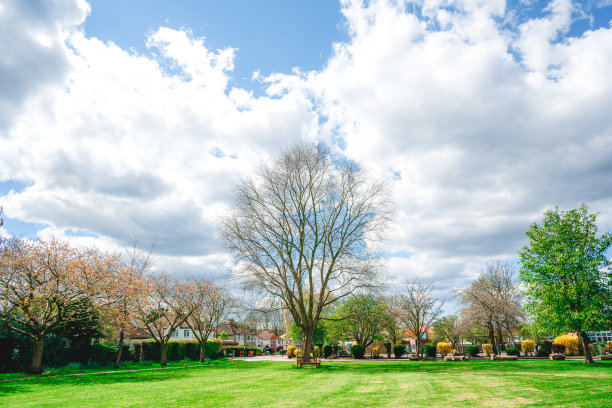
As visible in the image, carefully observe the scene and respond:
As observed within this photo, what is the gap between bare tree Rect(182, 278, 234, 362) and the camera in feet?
117

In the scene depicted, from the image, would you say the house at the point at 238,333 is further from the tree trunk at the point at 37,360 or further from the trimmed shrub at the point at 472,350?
the tree trunk at the point at 37,360

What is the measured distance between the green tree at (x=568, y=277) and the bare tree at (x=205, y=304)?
27.8m

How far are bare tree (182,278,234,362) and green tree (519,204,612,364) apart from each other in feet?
91.1

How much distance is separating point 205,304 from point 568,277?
3308 centimetres

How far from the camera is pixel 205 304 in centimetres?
3931

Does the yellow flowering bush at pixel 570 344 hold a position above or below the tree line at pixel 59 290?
below

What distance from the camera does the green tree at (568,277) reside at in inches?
896

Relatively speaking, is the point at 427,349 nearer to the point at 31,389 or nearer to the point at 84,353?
the point at 84,353

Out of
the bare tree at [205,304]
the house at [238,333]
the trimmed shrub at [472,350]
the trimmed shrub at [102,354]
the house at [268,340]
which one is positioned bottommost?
the house at [268,340]

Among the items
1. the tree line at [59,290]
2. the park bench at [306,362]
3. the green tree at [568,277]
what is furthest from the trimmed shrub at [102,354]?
the green tree at [568,277]

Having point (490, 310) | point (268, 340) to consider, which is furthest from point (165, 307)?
point (268, 340)

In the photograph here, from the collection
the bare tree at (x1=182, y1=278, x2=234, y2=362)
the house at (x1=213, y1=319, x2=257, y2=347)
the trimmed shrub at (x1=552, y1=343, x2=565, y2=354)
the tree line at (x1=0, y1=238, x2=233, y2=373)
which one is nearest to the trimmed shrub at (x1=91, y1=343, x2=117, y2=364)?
the tree line at (x1=0, y1=238, x2=233, y2=373)

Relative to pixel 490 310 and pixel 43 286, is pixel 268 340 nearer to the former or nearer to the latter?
pixel 490 310

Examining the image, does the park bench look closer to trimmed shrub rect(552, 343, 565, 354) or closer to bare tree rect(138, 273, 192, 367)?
bare tree rect(138, 273, 192, 367)
